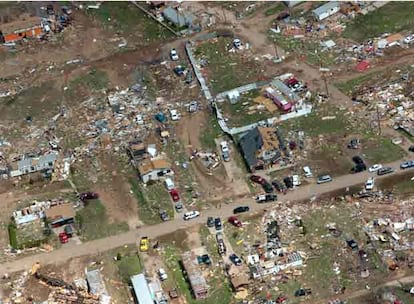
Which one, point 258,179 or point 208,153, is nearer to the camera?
point 258,179

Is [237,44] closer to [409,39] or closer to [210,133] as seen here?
[210,133]

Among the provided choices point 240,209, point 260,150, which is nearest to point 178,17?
point 260,150

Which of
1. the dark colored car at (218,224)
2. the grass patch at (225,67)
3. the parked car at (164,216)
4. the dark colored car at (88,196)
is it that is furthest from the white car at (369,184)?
the dark colored car at (88,196)

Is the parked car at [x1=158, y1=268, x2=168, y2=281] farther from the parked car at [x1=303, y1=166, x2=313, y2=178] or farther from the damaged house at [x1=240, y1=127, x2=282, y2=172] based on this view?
the parked car at [x1=303, y1=166, x2=313, y2=178]

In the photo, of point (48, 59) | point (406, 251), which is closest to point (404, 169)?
point (406, 251)

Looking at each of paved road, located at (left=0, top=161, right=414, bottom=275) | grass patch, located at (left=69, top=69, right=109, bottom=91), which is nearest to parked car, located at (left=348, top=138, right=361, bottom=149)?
paved road, located at (left=0, top=161, right=414, bottom=275)

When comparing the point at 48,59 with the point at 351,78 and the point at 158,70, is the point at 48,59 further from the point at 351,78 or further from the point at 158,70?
the point at 351,78

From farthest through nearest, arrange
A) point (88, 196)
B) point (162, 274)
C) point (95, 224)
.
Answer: point (88, 196) < point (95, 224) < point (162, 274)
